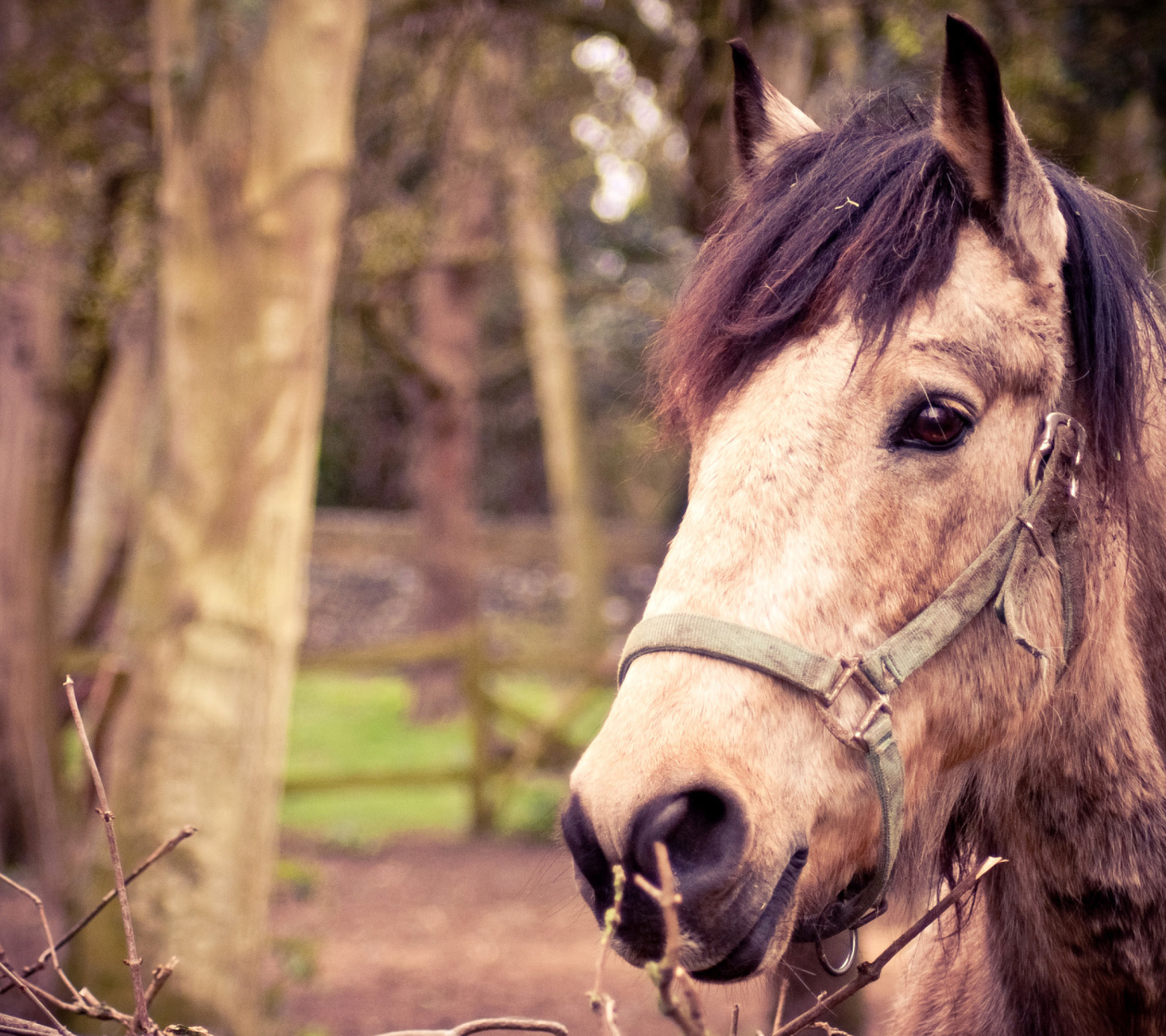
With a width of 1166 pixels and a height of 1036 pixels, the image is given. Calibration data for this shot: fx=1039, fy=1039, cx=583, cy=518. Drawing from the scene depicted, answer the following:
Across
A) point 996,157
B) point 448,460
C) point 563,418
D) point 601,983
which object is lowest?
point 448,460

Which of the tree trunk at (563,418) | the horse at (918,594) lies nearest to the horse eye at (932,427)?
the horse at (918,594)

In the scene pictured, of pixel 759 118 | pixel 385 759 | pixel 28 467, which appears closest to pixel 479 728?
pixel 385 759

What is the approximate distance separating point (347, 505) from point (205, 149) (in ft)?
66.1

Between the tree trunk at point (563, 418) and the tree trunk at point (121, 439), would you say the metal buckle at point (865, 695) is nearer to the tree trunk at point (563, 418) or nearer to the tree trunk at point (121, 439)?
the tree trunk at point (121, 439)

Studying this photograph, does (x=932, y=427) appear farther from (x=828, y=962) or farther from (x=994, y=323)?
(x=828, y=962)

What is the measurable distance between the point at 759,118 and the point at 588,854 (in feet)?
5.43

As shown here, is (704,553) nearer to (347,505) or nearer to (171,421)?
(171,421)

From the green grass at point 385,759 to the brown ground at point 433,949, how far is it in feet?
2.15

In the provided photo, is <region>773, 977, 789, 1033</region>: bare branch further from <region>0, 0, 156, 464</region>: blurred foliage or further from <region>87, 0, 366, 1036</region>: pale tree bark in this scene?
<region>0, 0, 156, 464</region>: blurred foliage

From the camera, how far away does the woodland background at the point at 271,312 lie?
3.68 metres

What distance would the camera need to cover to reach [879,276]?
1.78 meters

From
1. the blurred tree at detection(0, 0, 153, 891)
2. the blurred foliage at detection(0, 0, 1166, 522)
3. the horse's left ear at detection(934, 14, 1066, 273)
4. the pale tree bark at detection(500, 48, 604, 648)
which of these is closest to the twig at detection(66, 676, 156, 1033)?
the horse's left ear at detection(934, 14, 1066, 273)

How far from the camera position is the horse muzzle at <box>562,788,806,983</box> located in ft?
4.76

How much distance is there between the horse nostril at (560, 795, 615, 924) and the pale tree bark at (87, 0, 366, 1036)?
8.16 ft
